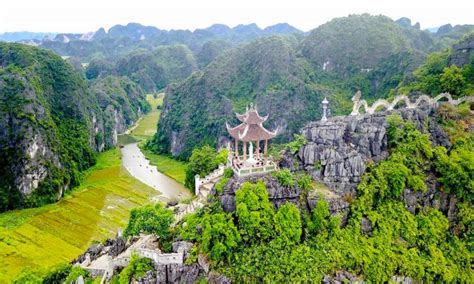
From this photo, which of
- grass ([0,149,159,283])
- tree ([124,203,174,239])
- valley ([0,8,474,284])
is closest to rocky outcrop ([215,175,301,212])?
valley ([0,8,474,284])

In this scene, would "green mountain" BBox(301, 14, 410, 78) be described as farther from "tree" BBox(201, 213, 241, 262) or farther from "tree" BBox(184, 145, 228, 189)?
"tree" BBox(201, 213, 241, 262)

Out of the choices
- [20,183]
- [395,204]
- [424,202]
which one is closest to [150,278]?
[395,204]

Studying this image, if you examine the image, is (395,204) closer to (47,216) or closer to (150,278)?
(150,278)

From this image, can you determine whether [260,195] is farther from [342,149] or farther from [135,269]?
[135,269]

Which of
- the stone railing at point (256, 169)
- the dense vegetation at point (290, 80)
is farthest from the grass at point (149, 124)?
the stone railing at point (256, 169)

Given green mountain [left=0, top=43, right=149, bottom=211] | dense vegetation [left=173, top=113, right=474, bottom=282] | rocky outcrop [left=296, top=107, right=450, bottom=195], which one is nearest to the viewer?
dense vegetation [left=173, top=113, right=474, bottom=282]

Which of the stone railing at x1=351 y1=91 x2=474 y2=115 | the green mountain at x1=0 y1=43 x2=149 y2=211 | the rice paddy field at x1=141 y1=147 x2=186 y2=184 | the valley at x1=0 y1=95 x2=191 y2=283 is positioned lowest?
the rice paddy field at x1=141 y1=147 x2=186 y2=184

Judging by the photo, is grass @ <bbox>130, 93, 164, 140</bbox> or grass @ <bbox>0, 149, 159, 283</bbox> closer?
grass @ <bbox>0, 149, 159, 283</bbox>
